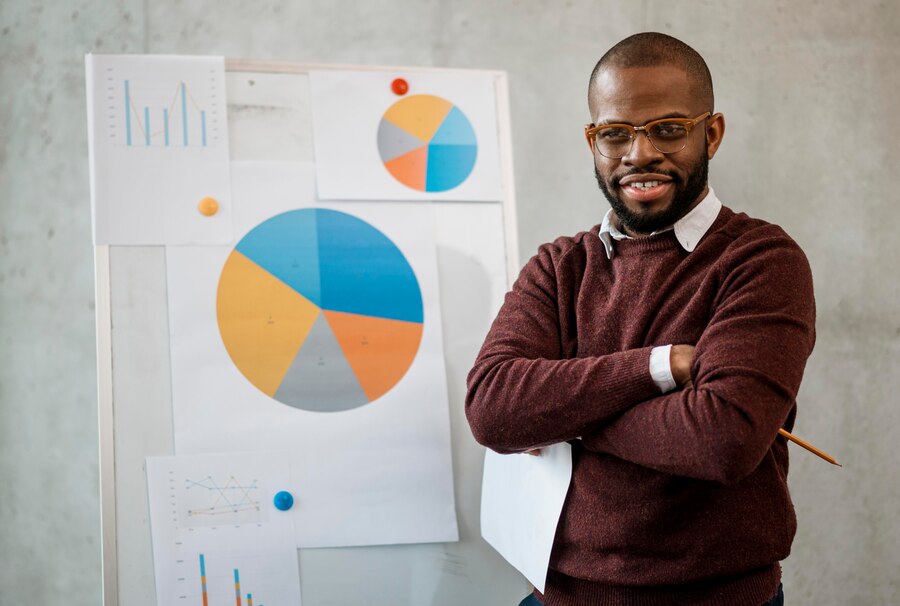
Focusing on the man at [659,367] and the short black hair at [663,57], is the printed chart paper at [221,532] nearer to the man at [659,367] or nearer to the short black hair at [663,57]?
the man at [659,367]

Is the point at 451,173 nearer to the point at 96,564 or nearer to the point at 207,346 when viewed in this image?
the point at 207,346

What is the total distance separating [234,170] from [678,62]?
0.89 meters

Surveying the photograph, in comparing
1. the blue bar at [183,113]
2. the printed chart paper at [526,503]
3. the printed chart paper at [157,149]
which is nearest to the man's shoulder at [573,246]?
the printed chart paper at [526,503]

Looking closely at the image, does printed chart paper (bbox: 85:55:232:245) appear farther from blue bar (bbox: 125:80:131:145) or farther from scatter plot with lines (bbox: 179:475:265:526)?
scatter plot with lines (bbox: 179:475:265:526)

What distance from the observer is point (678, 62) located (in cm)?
146

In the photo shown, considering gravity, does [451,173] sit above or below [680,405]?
above

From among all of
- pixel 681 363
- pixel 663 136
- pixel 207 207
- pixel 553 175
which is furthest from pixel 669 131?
pixel 553 175

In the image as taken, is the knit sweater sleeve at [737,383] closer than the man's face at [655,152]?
Yes

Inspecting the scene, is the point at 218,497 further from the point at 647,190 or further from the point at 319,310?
the point at 647,190

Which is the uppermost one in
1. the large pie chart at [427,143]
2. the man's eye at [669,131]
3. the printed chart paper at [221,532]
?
the large pie chart at [427,143]

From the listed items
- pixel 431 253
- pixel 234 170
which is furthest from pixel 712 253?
pixel 234 170

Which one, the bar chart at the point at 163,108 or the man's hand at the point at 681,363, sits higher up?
the bar chart at the point at 163,108

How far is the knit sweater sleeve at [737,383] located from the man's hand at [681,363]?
11mm

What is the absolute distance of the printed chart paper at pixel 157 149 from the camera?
5.80 ft
